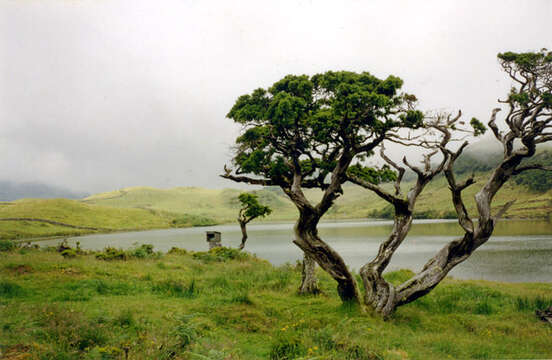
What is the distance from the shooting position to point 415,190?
41.5 ft

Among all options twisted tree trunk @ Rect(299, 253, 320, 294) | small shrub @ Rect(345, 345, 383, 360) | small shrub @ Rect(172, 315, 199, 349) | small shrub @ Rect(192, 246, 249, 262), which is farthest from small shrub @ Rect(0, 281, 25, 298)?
small shrub @ Rect(192, 246, 249, 262)

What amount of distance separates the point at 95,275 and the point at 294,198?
11.1 metres

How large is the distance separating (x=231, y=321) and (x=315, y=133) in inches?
321

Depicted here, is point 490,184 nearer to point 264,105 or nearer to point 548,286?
point 264,105

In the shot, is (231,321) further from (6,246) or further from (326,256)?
(6,246)

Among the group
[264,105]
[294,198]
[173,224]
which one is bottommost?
[173,224]

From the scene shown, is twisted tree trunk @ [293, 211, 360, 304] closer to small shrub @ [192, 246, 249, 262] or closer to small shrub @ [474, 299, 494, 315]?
small shrub @ [474, 299, 494, 315]

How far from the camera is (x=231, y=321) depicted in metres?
10.2

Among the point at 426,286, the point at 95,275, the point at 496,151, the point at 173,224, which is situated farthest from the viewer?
the point at 496,151

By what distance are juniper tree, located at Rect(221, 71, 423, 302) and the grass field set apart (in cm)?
253

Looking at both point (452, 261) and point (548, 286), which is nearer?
point (452, 261)

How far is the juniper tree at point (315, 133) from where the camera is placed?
12367mm

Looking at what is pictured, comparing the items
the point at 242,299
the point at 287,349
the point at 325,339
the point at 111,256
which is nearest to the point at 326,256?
the point at 242,299

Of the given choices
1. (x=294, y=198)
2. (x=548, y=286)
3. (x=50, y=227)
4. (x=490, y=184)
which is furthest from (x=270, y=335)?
(x=50, y=227)
